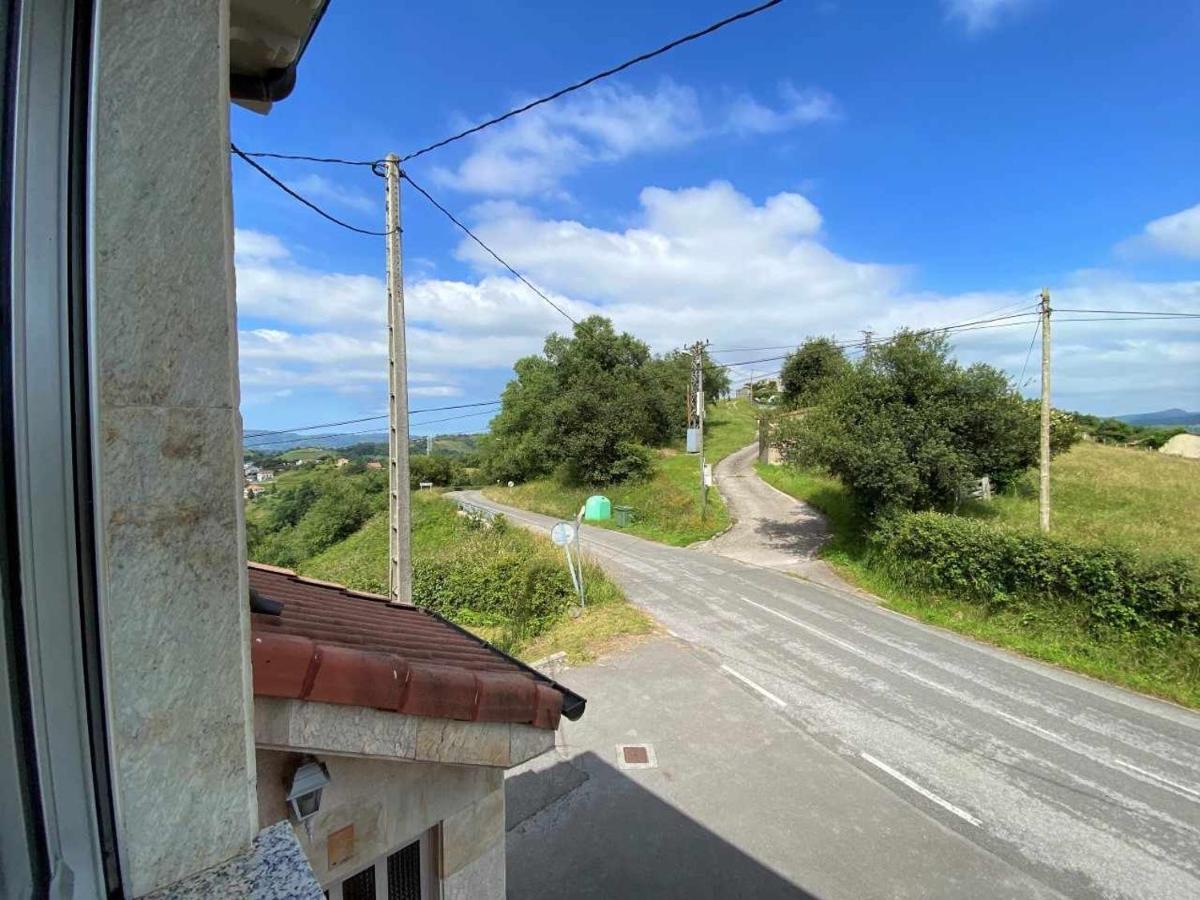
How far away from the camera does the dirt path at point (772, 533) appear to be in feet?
60.5

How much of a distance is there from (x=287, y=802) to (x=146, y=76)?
2.13 meters

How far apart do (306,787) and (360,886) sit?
3.12 ft

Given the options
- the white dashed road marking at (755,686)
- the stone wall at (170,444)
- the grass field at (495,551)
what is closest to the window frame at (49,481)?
the stone wall at (170,444)

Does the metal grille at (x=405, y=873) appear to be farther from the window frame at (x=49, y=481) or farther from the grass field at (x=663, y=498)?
the grass field at (x=663, y=498)

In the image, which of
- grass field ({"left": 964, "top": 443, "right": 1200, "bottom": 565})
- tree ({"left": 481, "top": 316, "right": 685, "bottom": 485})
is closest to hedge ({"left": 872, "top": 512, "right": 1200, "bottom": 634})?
grass field ({"left": 964, "top": 443, "right": 1200, "bottom": 565})

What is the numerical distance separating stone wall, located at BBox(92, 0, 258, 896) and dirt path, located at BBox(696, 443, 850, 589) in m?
17.2

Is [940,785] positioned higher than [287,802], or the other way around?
[287,802]

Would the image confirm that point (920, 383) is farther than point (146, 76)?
Yes

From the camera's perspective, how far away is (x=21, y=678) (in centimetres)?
77

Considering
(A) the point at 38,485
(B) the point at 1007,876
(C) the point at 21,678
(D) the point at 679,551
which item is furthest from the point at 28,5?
(D) the point at 679,551

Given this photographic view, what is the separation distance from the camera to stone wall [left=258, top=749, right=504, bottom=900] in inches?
78.9

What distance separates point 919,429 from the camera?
635 inches

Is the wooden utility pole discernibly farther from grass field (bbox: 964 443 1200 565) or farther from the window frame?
the window frame

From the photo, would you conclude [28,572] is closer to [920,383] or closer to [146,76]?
[146,76]
